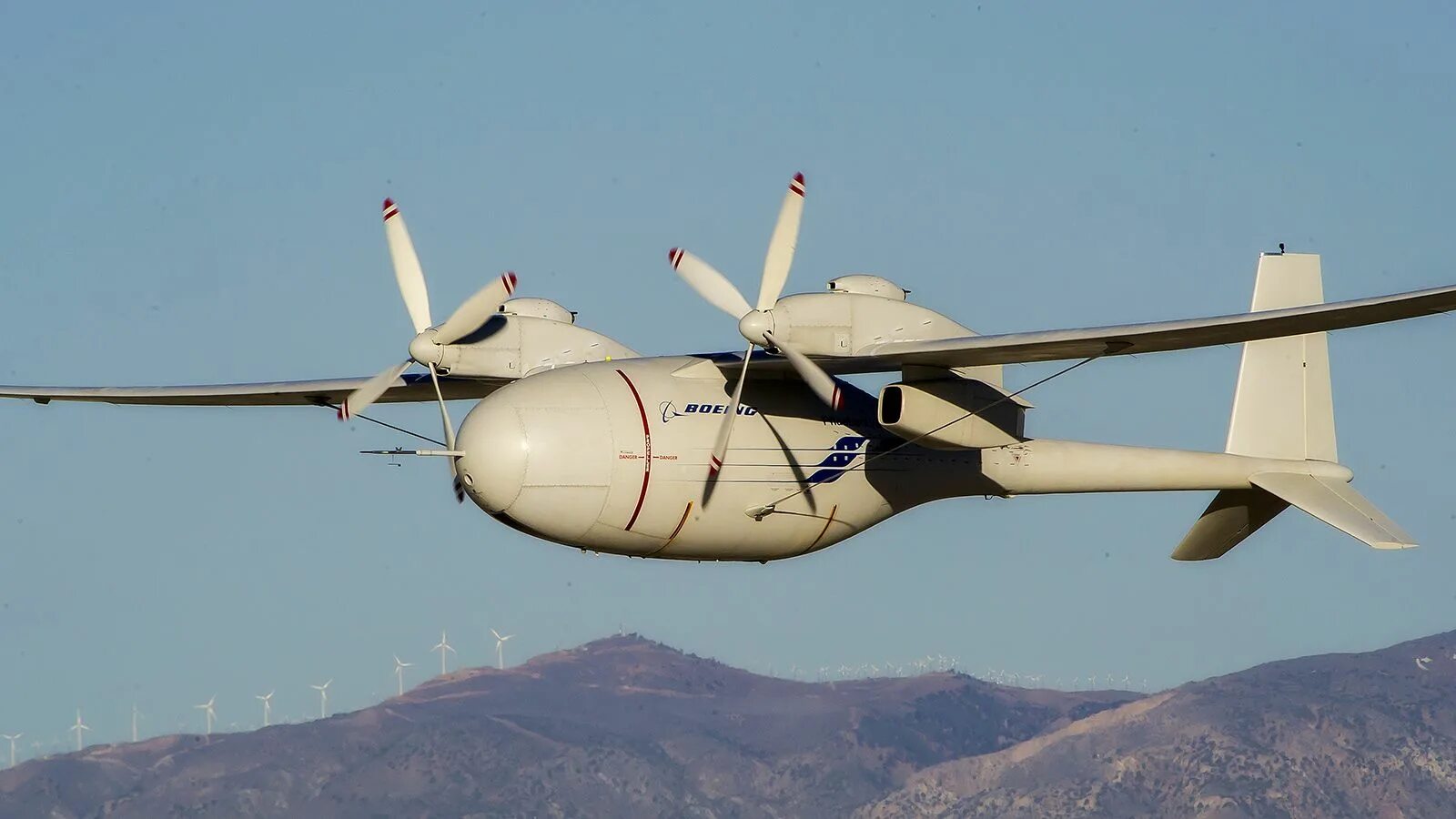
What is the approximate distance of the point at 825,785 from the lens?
6826 inches

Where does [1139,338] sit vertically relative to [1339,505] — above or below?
above

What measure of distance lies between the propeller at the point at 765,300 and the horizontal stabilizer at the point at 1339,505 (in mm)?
10071

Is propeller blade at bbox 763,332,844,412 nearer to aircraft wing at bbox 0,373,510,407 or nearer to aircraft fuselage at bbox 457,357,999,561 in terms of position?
aircraft fuselage at bbox 457,357,999,561

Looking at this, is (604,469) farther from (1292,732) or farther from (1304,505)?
(1292,732)

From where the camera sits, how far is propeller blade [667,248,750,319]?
96.4 ft

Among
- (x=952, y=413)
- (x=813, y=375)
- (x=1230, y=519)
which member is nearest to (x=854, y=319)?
(x=813, y=375)

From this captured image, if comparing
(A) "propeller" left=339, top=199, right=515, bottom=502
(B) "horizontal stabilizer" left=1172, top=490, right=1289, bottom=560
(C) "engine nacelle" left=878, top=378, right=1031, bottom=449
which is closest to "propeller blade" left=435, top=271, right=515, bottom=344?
(A) "propeller" left=339, top=199, right=515, bottom=502

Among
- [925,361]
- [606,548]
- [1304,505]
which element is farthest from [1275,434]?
[606,548]

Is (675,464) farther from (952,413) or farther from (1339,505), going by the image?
(1339,505)

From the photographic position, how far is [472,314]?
30.7 m

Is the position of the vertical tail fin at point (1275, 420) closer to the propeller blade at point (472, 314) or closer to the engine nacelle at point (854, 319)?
the engine nacelle at point (854, 319)

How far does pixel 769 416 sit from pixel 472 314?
4991 millimetres

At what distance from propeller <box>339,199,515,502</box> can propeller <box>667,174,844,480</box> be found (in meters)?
2.88

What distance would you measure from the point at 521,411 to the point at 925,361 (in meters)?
6.13
